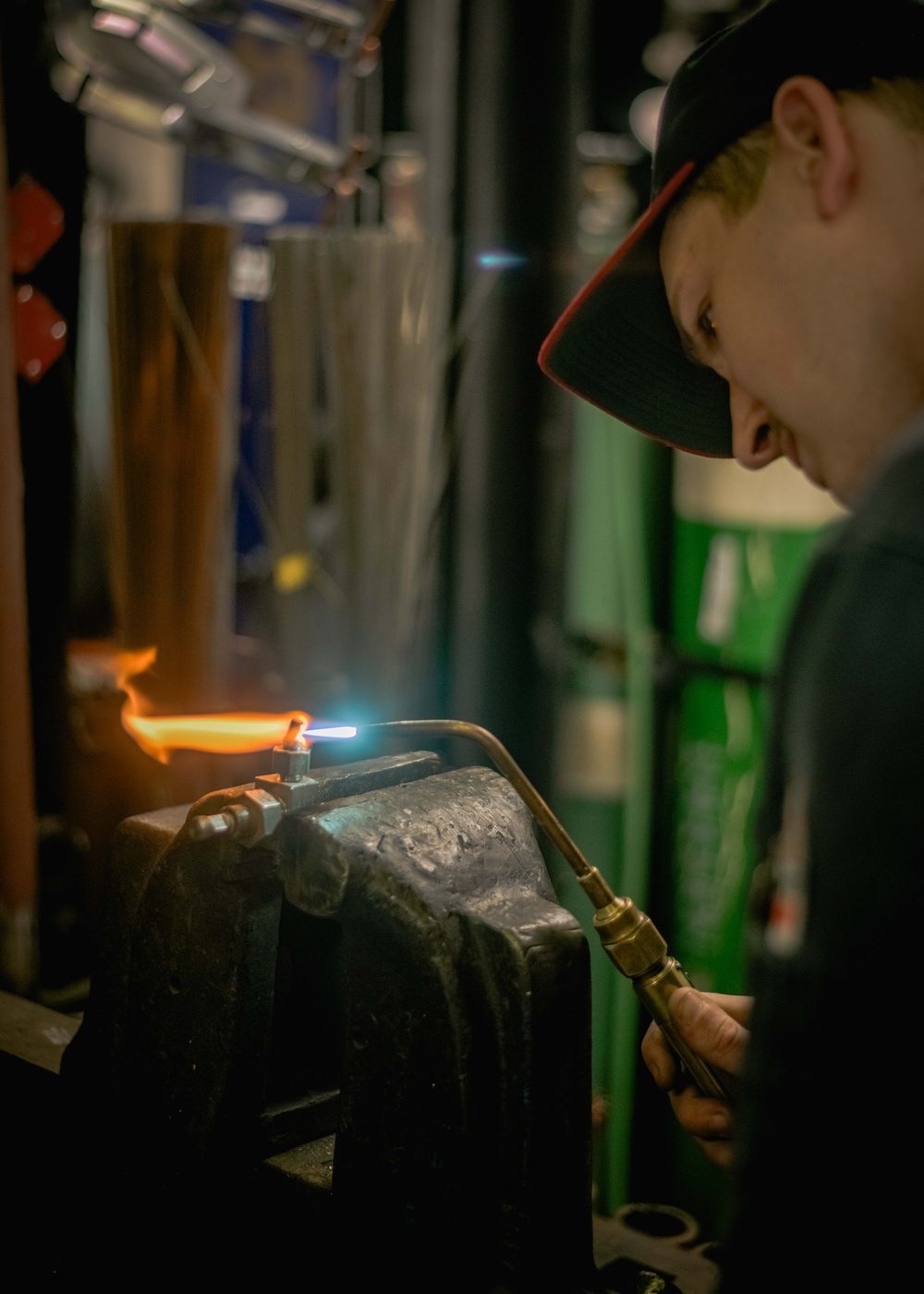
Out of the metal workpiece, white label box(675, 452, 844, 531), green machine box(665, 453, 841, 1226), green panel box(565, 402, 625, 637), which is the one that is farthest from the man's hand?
green panel box(565, 402, 625, 637)

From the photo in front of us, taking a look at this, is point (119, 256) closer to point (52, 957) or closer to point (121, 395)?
point (121, 395)

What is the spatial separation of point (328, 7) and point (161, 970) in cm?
231

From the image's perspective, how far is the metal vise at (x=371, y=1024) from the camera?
107cm

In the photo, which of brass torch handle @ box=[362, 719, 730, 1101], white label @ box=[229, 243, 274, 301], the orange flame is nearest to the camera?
brass torch handle @ box=[362, 719, 730, 1101]

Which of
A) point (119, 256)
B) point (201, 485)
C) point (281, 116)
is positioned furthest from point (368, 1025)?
point (281, 116)

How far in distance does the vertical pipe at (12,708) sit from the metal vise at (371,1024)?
105 cm

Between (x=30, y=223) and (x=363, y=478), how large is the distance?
3.18 feet

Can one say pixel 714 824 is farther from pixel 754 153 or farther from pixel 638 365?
pixel 754 153

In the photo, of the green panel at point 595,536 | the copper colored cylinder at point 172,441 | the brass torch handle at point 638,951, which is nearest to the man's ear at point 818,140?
the brass torch handle at point 638,951

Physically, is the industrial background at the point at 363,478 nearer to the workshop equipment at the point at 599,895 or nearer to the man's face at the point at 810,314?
the workshop equipment at the point at 599,895

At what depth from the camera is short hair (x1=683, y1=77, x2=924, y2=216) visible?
89cm

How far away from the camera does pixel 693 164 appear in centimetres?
101

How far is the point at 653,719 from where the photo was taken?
3.52 metres

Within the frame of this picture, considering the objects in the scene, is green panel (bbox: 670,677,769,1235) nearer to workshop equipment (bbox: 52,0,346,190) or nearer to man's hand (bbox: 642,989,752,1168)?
workshop equipment (bbox: 52,0,346,190)
